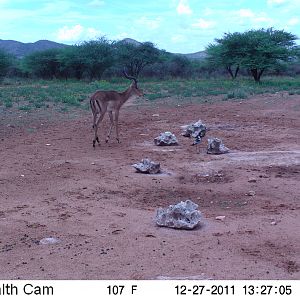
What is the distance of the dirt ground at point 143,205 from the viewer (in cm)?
546

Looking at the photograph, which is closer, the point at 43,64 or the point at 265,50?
the point at 265,50

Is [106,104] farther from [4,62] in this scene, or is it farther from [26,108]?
[4,62]

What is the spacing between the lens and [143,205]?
7.83 metres

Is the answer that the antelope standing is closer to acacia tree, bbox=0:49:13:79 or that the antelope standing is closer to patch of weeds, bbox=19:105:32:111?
patch of weeds, bbox=19:105:32:111

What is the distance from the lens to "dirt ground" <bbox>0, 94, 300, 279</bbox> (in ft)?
17.9

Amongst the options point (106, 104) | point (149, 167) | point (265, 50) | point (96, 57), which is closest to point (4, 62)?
point (96, 57)

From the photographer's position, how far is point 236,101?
70.8 ft

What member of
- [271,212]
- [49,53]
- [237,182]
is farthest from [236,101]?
[49,53]

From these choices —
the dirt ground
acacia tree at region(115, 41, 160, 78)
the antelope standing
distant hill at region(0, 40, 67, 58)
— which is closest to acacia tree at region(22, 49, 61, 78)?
acacia tree at region(115, 41, 160, 78)

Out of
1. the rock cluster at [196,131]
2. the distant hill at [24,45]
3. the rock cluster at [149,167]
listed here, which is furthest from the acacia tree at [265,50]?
the distant hill at [24,45]

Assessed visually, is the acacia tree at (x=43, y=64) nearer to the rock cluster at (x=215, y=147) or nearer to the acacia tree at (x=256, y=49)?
the acacia tree at (x=256, y=49)

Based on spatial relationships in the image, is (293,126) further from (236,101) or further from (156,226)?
(156,226)

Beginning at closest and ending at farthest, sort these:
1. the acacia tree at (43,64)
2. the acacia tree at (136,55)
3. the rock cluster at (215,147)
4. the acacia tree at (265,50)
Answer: the rock cluster at (215,147) → the acacia tree at (265,50) → the acacia tree at (136,55) → the acacia tree at (43,64)

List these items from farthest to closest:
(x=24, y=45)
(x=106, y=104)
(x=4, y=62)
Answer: (x=24, y=45), (x=4, y=62), (x=106, y=104)
